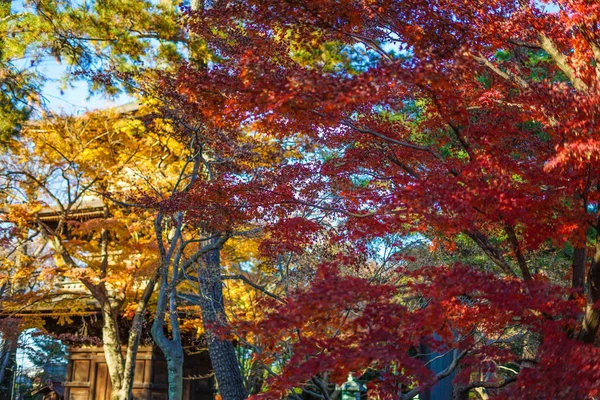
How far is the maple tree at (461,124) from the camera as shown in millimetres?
6074

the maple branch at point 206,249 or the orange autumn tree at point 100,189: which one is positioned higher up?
the orange autumn tree at point 100,189

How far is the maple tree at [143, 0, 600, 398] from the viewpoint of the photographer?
6.07m

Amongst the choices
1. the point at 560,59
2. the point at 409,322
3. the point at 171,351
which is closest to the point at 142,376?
the point at 171,351

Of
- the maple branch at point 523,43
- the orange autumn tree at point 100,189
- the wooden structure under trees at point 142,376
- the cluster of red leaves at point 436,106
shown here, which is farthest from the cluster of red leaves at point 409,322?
the wooden structure under trees at point 142,376

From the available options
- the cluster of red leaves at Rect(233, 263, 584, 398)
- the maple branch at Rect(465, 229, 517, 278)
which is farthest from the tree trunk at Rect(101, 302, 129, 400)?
the maple branch at Rect(465, 229, 517, 278)

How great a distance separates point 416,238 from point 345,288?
809cm

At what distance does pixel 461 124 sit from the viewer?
7617 millimetres

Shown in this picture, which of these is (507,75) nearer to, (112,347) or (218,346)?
(218,346)

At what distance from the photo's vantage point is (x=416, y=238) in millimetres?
13844

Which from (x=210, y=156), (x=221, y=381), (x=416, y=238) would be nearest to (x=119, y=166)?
(x=210, y=156)

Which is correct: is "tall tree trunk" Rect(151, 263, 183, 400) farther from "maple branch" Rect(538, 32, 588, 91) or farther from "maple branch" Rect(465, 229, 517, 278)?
"maple branch" Rect(538, 32, 588, 91)

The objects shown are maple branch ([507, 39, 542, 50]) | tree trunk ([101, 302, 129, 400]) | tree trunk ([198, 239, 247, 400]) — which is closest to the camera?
maple branch ([507, 39, 542, 50])

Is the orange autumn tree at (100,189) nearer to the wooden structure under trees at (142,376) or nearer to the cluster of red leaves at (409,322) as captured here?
the wooden structure under trees at (142,376)

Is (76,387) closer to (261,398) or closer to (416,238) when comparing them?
(416,238)
